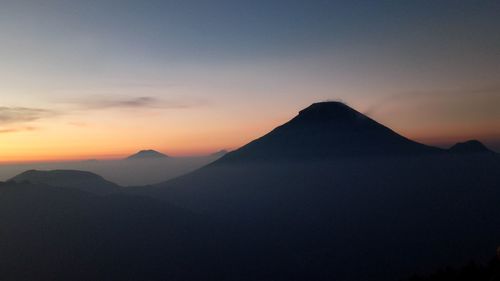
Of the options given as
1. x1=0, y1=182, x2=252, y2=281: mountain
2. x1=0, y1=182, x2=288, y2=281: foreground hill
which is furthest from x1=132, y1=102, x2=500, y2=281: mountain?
x1=0, y1=182, x2=252, y2=281: mountain

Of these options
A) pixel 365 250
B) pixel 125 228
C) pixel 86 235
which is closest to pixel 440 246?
pixel 365 250

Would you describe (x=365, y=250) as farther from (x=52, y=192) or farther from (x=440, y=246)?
(x=52, y=192)

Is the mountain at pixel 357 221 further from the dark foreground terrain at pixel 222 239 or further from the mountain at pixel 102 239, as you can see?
the mountain at pixel 102 239

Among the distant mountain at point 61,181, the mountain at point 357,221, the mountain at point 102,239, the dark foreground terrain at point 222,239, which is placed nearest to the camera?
the mountain at point 102,239

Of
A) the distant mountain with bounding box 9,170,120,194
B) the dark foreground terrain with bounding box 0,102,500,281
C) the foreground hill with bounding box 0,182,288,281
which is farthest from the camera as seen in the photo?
the distant mountain with bounding box 9,170,120,194

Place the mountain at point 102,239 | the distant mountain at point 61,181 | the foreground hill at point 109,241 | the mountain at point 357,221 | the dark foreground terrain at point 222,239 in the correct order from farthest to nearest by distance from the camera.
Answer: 1. the distant mountain at point 61,181
2. the mountain at point 357,221
3. the dark foreground terrain at point 222,239
4. the foreground hill at point 109,241
5. the mountain at point 102,239

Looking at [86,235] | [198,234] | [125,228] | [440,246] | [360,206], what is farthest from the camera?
[360,206]

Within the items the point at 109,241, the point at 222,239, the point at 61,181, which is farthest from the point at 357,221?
the point at 61,181

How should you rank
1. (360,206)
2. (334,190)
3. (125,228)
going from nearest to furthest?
1. (125,228)
2. (360,206)
3. (334,190)

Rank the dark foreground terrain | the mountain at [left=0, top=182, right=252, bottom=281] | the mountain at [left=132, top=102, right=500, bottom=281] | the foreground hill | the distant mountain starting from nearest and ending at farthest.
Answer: the mountain at [left=0, top=182, right=252, bottom=281]
the foreground hill
the dark foreground terrain
the mountain at [left=132, top=102, right=500, bottom=281]
the distant mountain

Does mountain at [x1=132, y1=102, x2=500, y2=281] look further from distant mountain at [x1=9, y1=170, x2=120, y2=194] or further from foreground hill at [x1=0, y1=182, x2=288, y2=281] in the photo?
distant mountain at [x1=9, y1=170, x2=120, y2=194]

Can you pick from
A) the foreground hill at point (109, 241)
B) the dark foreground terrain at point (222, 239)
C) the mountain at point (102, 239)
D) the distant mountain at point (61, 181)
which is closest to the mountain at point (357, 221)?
the dark foreground terrain at point (222, 239)
